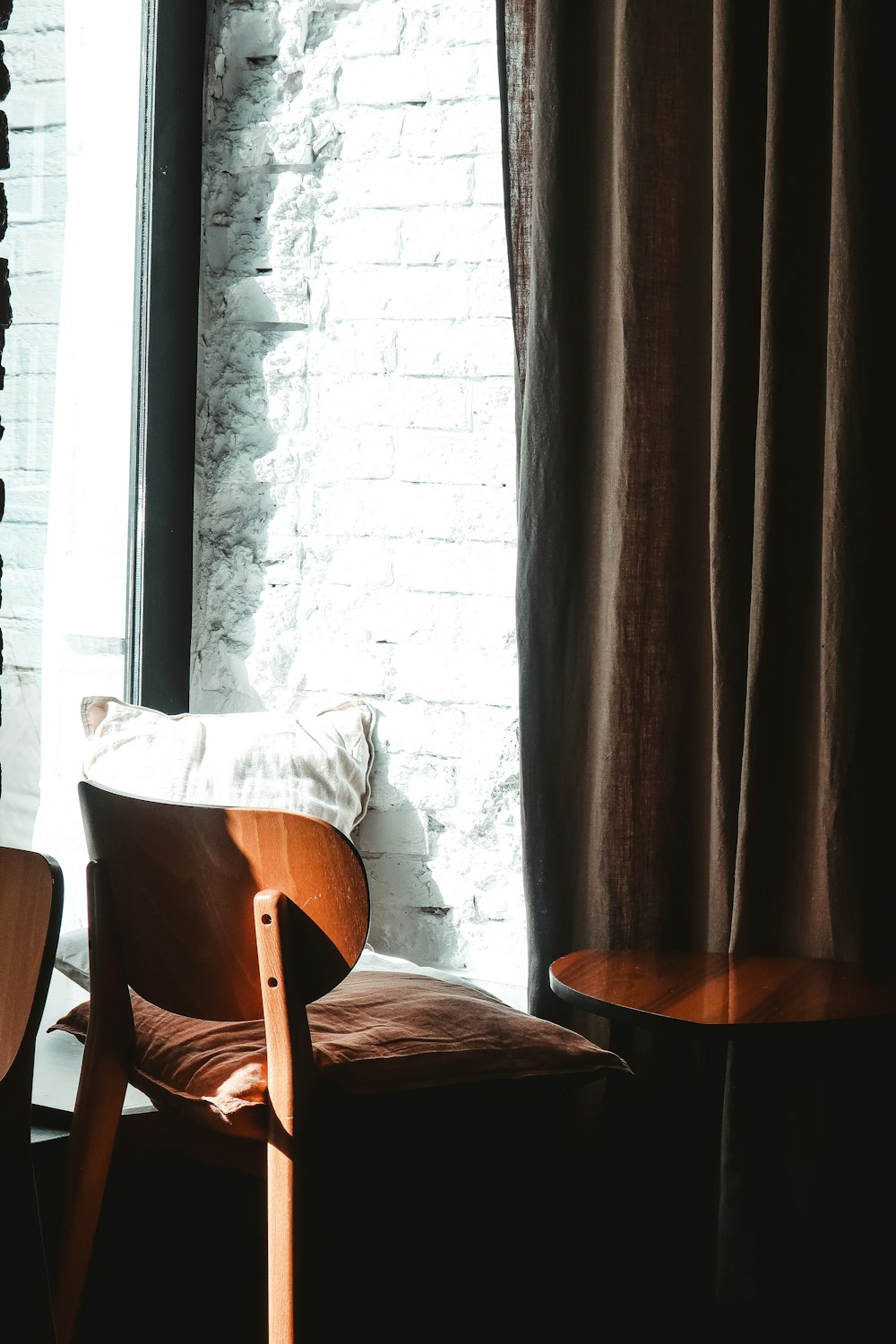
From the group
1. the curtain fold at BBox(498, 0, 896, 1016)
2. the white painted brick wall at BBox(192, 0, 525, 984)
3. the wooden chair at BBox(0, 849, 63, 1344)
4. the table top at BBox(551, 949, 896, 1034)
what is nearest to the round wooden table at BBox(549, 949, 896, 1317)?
the table top at BBox(551, 949, 896, 1034)

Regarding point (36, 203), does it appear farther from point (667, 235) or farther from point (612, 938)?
point (612, 938)

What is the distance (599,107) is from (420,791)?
3.56 ft

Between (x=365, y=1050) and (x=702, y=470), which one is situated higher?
(x=702, y=470)

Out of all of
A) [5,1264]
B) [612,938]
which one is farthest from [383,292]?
[5,1264]

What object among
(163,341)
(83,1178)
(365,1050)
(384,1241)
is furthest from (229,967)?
(163,341)

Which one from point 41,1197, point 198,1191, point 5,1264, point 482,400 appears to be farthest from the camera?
point 482,400

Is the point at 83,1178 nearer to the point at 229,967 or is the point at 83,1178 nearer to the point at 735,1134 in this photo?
the point at 229,967

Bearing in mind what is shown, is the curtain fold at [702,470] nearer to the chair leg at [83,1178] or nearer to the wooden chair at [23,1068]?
the chair leg at [83,1178]

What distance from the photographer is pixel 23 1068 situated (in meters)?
0.97

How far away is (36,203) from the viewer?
1869mm

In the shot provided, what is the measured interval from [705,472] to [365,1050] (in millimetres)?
948

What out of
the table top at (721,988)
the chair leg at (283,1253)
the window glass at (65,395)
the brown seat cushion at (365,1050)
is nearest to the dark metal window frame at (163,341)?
the window glass at (65,395)

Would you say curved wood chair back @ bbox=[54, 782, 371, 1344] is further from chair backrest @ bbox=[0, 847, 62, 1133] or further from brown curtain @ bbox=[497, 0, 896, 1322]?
brown curtain @ bbox=[497, 0, 896, 1322]

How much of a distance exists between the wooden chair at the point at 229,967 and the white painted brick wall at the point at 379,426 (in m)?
0.73
